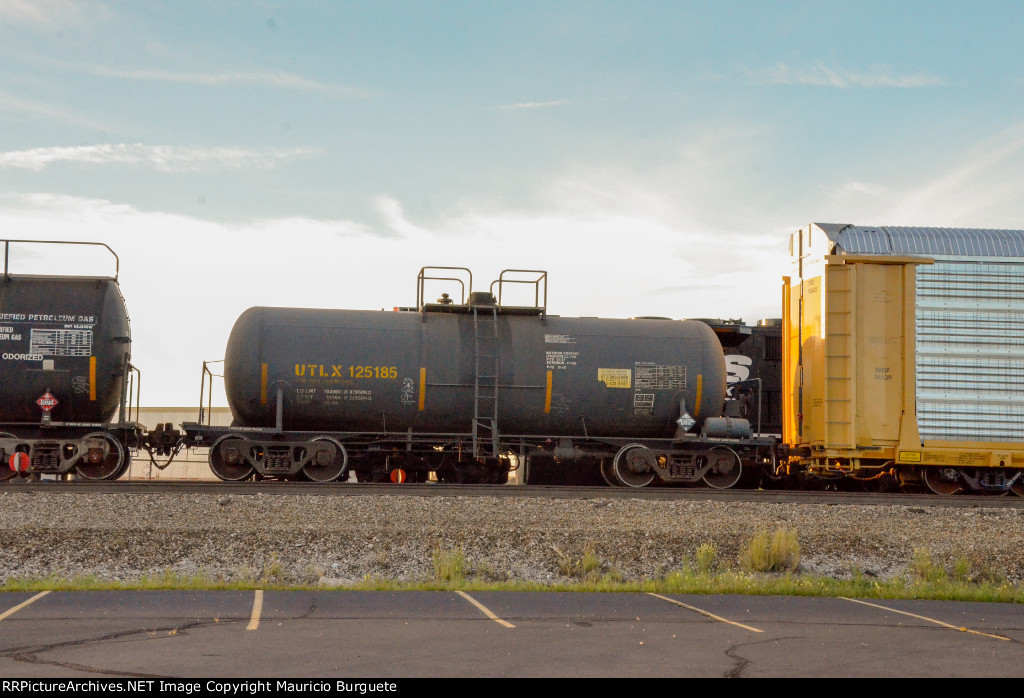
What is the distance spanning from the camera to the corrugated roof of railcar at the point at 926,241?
54.5ft

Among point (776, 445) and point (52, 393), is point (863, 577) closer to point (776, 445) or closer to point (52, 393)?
point (776, 445)

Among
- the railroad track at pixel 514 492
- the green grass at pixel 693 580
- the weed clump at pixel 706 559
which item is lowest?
the green grass at pixel 693 580

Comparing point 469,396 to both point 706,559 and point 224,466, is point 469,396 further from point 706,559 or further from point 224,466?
point 706,559

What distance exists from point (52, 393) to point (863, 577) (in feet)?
42.7

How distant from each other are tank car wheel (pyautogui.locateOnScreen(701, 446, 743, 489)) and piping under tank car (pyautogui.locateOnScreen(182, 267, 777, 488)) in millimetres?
22

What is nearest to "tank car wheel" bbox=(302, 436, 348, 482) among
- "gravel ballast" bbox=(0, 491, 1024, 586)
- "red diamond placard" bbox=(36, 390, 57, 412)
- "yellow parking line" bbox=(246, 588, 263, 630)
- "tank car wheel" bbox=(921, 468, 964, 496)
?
"gravel ballast" bbox=(0, 491, 1024, 586)

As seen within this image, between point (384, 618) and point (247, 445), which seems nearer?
point (384, 618)

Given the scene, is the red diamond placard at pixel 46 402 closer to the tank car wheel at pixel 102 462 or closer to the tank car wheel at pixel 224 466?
the tank car wheel at pixel 102 462

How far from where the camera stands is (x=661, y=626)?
24.6 ft

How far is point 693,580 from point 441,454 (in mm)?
8307

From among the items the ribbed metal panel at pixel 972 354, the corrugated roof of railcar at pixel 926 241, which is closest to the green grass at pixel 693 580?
the ribbed metal panel at pixel 972 354

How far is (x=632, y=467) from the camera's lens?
56.3 feet

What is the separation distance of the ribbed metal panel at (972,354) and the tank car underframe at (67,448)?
13585 millimetres
